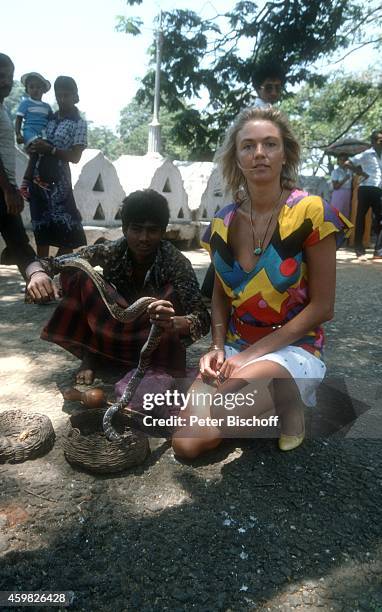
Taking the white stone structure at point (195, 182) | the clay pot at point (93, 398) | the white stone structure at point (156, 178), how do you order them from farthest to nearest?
the white stone structure at point (195, 182) → the white stone structure at point (156, 178) → the clay pot at point (93, 398)

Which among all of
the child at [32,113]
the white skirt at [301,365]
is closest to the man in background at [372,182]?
the child at [32,113]

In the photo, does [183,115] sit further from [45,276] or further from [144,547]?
[144,547]

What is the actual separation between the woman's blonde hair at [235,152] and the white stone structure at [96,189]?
4596mm

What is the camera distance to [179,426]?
212cm

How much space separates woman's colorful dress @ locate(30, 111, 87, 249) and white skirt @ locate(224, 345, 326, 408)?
2.78 meters

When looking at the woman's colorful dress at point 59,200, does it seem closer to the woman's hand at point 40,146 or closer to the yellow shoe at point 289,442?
the woman's hand at point 40,146

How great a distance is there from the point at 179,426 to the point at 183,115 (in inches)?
395

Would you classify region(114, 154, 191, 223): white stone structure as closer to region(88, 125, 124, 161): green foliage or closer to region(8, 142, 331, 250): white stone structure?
region(8, 142, 331, 250): white stone structure

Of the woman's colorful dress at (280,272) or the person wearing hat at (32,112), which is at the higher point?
the person wearing hat at (32,112)

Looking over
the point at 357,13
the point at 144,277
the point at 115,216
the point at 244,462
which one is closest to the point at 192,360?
the point at 144,277

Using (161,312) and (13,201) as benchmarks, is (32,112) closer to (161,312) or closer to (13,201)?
(13,201)

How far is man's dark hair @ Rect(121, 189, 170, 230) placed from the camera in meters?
2.34

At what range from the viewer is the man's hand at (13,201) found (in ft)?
11.6

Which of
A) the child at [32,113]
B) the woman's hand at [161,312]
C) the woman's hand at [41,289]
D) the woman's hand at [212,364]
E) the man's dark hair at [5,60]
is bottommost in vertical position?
the woman's hand at [212,364]
